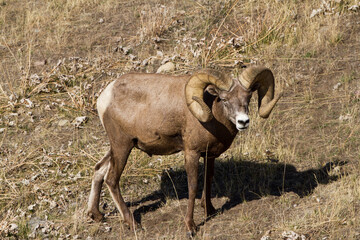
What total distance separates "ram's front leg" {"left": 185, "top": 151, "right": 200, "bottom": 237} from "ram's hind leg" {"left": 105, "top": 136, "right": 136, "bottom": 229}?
0.84m

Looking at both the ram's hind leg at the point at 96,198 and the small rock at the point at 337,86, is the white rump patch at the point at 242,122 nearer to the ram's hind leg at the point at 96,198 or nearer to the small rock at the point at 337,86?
the ram's hind leg at the point at 96,198

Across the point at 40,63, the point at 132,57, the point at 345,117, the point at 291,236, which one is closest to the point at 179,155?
the point at 345,117

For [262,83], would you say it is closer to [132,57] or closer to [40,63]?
[132,57]

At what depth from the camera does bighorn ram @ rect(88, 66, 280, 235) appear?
23.1 feet

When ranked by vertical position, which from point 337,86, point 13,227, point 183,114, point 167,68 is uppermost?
point 183,114

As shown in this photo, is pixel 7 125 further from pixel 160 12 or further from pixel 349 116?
pixel 349 116

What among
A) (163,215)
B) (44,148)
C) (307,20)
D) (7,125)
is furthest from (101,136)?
(307,20)

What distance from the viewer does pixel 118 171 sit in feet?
25.9

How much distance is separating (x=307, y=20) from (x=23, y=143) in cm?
681

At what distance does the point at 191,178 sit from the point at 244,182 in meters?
1.61

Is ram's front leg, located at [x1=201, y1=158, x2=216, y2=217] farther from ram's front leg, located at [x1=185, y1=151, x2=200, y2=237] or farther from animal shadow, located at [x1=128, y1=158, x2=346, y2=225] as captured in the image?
ram's front leg, located at [x1=185, y1=151, x2=200, y2=237]

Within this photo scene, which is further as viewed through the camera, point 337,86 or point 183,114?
point 337,86

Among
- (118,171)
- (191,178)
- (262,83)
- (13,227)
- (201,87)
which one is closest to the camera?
(201,87)

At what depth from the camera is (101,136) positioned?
1042cm
